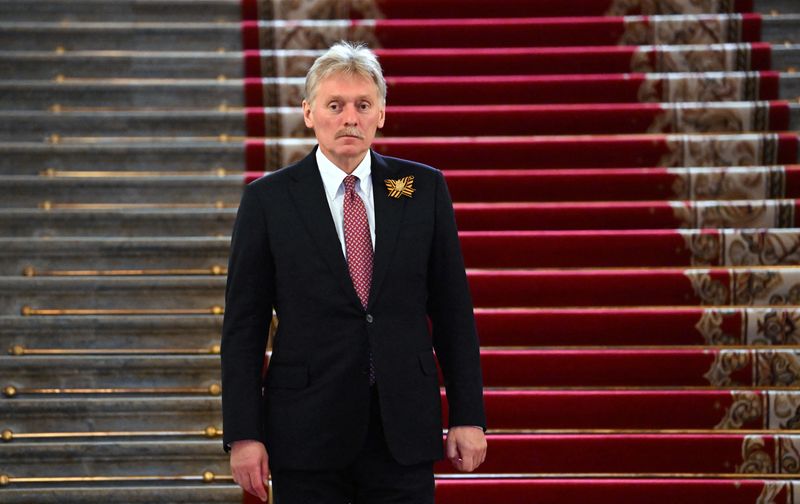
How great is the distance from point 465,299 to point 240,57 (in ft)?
9.66

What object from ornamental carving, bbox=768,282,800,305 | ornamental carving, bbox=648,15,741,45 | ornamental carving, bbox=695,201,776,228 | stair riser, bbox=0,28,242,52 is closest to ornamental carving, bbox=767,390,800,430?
ornamental carving, bbox=768,282,800,305

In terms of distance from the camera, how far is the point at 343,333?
2.10m

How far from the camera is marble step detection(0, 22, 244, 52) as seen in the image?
495 cm

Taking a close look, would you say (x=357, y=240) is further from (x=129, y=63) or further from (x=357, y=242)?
(x=129, y=63)

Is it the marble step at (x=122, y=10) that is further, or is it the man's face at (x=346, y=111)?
the marble step at (x=122, y=10)

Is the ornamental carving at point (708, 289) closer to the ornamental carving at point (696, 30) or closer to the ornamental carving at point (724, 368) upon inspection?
the ornamental carving at point (724, 368)

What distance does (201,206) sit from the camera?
4.37 metres

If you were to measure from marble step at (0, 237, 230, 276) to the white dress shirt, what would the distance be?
201cm

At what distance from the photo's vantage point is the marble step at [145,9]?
507 centimetres

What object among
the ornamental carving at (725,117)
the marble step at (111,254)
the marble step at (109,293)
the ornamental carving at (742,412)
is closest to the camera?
the ornamental carving at (742,412)

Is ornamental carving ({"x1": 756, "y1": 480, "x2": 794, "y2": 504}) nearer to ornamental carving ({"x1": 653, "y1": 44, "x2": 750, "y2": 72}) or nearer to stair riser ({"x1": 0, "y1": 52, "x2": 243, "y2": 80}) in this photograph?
ornamental carving ({"x1": 653, "y1": 44, "x2": 750, "y2": 72})

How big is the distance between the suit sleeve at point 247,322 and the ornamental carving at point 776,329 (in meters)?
2.17

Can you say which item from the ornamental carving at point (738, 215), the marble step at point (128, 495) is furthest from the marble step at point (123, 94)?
the marble step at point (128, 495)

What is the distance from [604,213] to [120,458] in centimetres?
185
